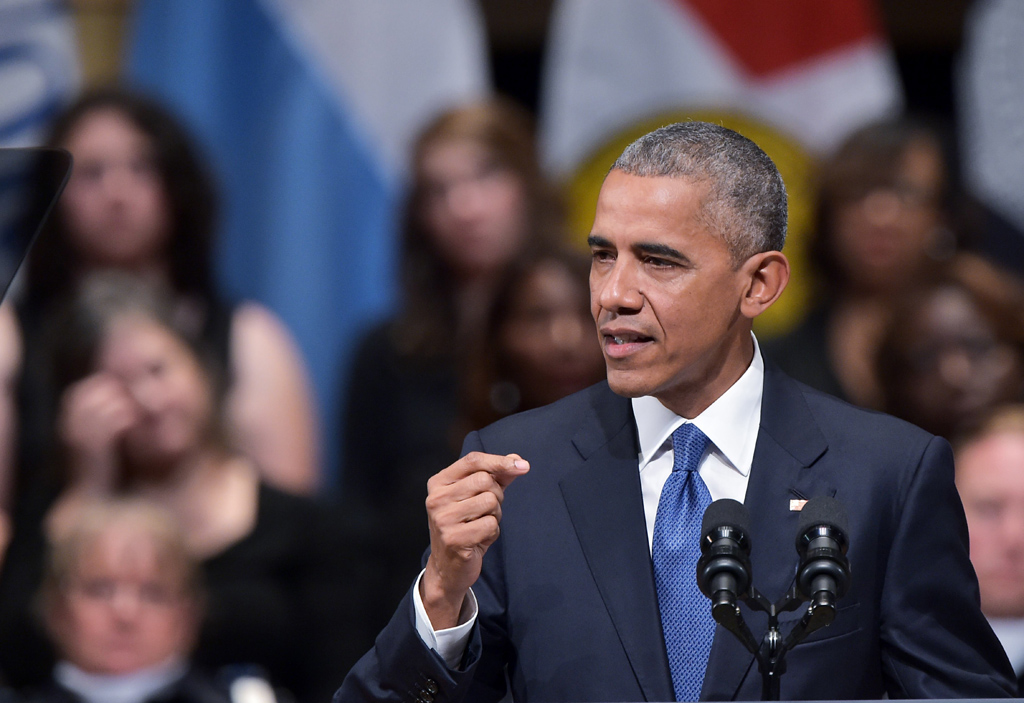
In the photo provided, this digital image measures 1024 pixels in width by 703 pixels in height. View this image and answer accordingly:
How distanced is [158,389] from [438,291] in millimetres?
969

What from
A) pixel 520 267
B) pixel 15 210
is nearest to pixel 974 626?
pixel 15 210

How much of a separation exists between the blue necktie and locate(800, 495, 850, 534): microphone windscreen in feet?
0.78

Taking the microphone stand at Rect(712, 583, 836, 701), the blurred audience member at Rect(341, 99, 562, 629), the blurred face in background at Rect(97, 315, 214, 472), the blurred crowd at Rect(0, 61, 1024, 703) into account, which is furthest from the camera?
the blurred audience member at Rect(341, 99, 562, 629)

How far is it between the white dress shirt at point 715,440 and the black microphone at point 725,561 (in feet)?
0.89

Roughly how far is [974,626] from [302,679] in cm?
217

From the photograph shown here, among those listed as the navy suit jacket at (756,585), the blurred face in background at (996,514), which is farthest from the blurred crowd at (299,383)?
the navy suit jacket at (756,585)

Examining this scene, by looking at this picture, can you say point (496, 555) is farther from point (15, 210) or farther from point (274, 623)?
point (274, 623)

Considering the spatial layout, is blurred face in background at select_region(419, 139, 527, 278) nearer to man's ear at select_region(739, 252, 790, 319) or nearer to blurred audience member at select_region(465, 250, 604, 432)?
blurred audience member at select_region(465, 250, 604, 432)

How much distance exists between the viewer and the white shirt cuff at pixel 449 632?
167cm

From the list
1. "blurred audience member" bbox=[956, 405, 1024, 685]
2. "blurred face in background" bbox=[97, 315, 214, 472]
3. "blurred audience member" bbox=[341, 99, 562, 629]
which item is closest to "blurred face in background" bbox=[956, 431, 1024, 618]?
"blurred audience member" bbox=[956, 405, 1024, 685]

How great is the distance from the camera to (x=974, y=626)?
1.71m

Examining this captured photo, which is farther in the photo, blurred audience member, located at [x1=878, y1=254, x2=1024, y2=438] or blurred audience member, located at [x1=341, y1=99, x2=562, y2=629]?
blurred audience member, located at [x1=341, y1=99, x2=562, y2=629]

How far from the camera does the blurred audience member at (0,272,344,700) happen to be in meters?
3.44

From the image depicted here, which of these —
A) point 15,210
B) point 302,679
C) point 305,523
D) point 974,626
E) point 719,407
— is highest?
point 15,210
